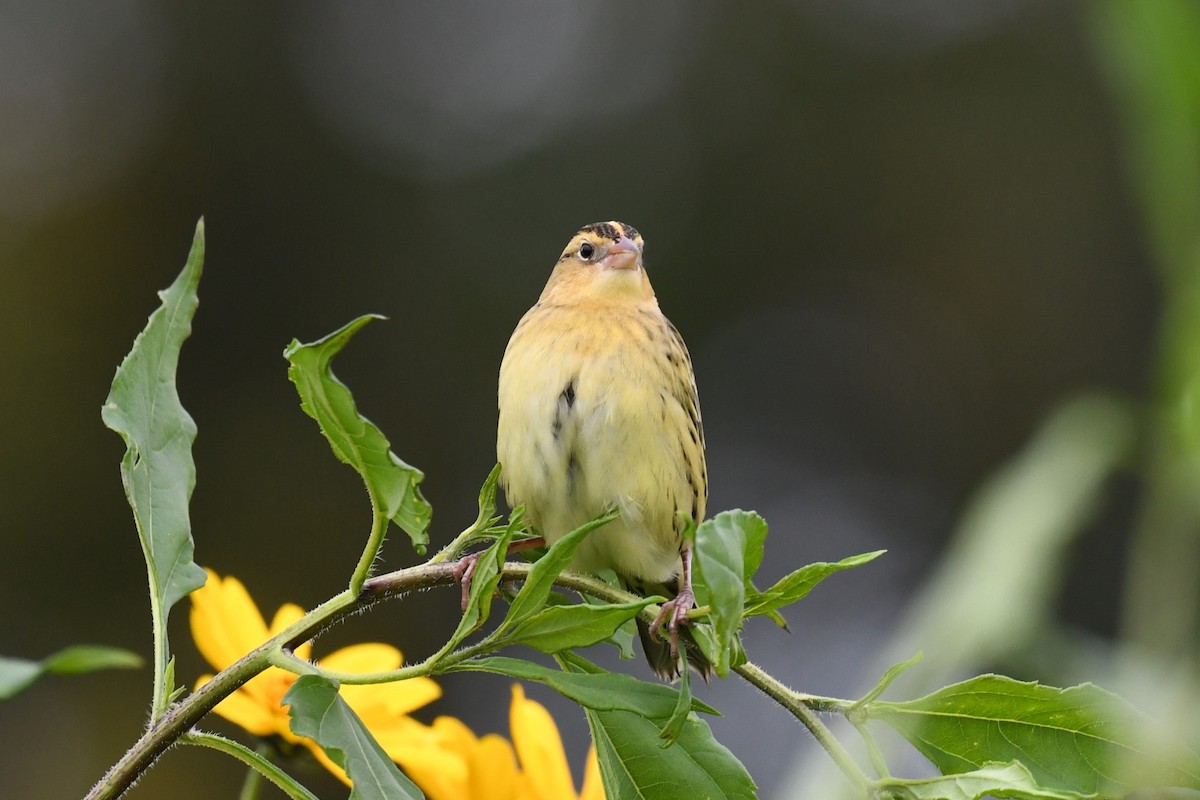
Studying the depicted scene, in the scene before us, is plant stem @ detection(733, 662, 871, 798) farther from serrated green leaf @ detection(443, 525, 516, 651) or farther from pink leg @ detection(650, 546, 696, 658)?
serrated green leaf @ detection(443, 525, 516, 651)

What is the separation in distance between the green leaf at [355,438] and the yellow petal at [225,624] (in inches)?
13.2

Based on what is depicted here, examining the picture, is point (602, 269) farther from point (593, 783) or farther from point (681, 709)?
point (681, 709)

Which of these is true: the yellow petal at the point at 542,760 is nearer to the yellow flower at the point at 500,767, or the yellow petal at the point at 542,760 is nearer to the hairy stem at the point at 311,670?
the yellow flower at the point at 500,767

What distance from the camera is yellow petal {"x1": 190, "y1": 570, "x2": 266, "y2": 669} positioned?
1.97 meters

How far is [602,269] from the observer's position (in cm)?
439

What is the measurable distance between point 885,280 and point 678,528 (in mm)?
8913

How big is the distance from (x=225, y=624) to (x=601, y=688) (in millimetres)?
643

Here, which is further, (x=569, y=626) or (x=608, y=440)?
(x=608, y=440)

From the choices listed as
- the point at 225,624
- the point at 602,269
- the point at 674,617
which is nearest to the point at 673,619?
the point at 674,617

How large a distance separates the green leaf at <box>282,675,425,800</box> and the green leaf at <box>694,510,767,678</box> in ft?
1.40

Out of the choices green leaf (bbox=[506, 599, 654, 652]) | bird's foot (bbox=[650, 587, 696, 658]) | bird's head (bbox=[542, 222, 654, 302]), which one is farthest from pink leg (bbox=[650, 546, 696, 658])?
bird's head (bbox=[542, 222, 654, 302])

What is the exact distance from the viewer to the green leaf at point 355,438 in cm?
159

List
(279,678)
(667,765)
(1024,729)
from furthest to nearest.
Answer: (279,678), (667,765), (1024,729)

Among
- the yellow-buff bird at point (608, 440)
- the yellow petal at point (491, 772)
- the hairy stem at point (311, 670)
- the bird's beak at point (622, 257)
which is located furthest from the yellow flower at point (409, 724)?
the bird's beak at point (622, 257)
